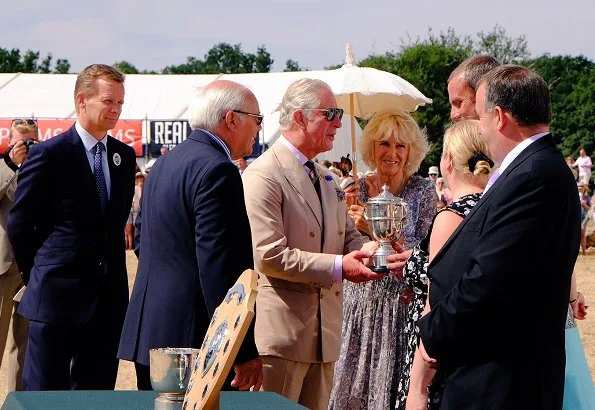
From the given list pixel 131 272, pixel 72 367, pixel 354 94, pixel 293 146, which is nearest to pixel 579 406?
pixel 293 146

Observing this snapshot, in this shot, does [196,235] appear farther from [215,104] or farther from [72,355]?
[72,355]

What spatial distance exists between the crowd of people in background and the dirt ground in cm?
257

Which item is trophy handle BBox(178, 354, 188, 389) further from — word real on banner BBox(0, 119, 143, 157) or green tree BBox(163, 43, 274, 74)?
green tree BBox(163, 43, 274, 74)

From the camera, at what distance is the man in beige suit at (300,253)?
4.71 meters

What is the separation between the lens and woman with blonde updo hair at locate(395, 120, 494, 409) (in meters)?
3.80

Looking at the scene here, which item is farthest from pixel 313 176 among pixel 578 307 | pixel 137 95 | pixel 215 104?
pixel 137 95

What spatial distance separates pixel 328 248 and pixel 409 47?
61.7 metres

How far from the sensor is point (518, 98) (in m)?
3.19

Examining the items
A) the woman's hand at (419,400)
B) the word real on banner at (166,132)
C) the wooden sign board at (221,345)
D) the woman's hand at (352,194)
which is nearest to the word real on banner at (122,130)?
the word real on banner at (166,132)

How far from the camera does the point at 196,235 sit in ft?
13.6

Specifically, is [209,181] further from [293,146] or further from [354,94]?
[354,94]

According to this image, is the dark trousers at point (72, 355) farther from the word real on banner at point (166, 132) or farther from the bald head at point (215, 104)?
the word real on banner at point (166, 132)

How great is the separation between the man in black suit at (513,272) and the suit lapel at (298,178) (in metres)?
1.68

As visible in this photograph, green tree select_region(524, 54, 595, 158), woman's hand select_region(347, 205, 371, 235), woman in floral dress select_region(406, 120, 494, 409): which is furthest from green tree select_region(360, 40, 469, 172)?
woman in floral dress select_region(406, 120, 494, 409)
